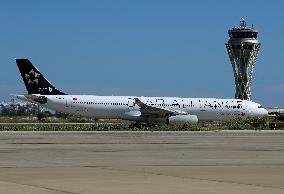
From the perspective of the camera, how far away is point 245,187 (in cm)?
1496

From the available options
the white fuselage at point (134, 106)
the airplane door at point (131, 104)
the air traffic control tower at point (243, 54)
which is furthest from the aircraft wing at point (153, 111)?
the air traffic control tower at point (243, 54)

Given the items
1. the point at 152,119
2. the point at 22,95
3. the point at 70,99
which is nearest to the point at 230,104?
the point at 152,119

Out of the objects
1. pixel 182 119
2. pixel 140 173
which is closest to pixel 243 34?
pixel 182 119

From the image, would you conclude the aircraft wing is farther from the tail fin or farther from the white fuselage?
the tail fin

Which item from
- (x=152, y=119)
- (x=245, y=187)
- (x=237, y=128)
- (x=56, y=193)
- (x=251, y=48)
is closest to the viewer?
(x=56, y=193)

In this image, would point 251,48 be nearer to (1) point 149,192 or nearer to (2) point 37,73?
(2) point 37,73

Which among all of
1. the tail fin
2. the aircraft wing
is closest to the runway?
the aircraft wing

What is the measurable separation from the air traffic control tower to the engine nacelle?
75.2 m

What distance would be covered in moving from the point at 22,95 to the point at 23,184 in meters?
59.2

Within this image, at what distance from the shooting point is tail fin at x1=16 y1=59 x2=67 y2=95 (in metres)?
75.3

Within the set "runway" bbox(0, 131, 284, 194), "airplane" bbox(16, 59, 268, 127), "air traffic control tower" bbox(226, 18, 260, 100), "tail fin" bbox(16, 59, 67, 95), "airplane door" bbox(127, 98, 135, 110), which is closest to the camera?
"runway" bbox(0, 131, 284, 194)

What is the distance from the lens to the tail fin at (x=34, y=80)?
7531cm

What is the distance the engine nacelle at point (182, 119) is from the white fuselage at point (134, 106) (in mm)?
3075

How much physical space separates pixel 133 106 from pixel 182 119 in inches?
245
